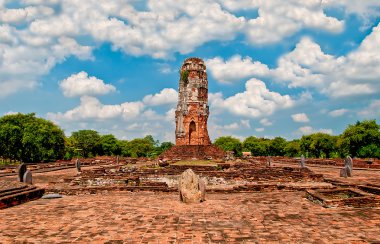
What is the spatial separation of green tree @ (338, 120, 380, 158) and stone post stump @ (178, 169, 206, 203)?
3627 cm

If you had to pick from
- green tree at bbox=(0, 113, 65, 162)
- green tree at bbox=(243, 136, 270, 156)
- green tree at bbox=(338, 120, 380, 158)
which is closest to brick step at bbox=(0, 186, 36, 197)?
green tree at bbox=(0, 113, 65, 162)

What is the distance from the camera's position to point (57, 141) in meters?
42.3

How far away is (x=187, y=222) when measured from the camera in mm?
6898

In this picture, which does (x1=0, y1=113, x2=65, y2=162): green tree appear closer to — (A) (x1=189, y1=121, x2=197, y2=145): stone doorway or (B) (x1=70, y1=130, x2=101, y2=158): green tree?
(A) (x1=189, y1=121, x2=197, y2=145): stone doorway

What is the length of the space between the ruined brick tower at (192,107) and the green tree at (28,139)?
53.9ft

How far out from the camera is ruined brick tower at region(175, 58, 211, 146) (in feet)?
133

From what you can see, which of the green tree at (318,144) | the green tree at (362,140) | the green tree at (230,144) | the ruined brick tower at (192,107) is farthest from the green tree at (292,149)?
the ruined brick tower at (192,107)

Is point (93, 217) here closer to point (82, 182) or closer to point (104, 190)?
point (104, 190)

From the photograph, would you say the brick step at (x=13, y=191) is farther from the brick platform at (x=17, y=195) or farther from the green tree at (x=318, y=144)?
the green tree at (x=318, y=144)

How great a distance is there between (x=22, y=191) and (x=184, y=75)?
3257cm

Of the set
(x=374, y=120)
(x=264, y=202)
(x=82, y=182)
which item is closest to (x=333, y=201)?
(x=264, y=202)

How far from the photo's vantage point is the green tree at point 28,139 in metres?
38.8

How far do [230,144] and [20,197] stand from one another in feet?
252

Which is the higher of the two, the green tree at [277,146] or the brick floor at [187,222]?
the green tree at [277,146]
